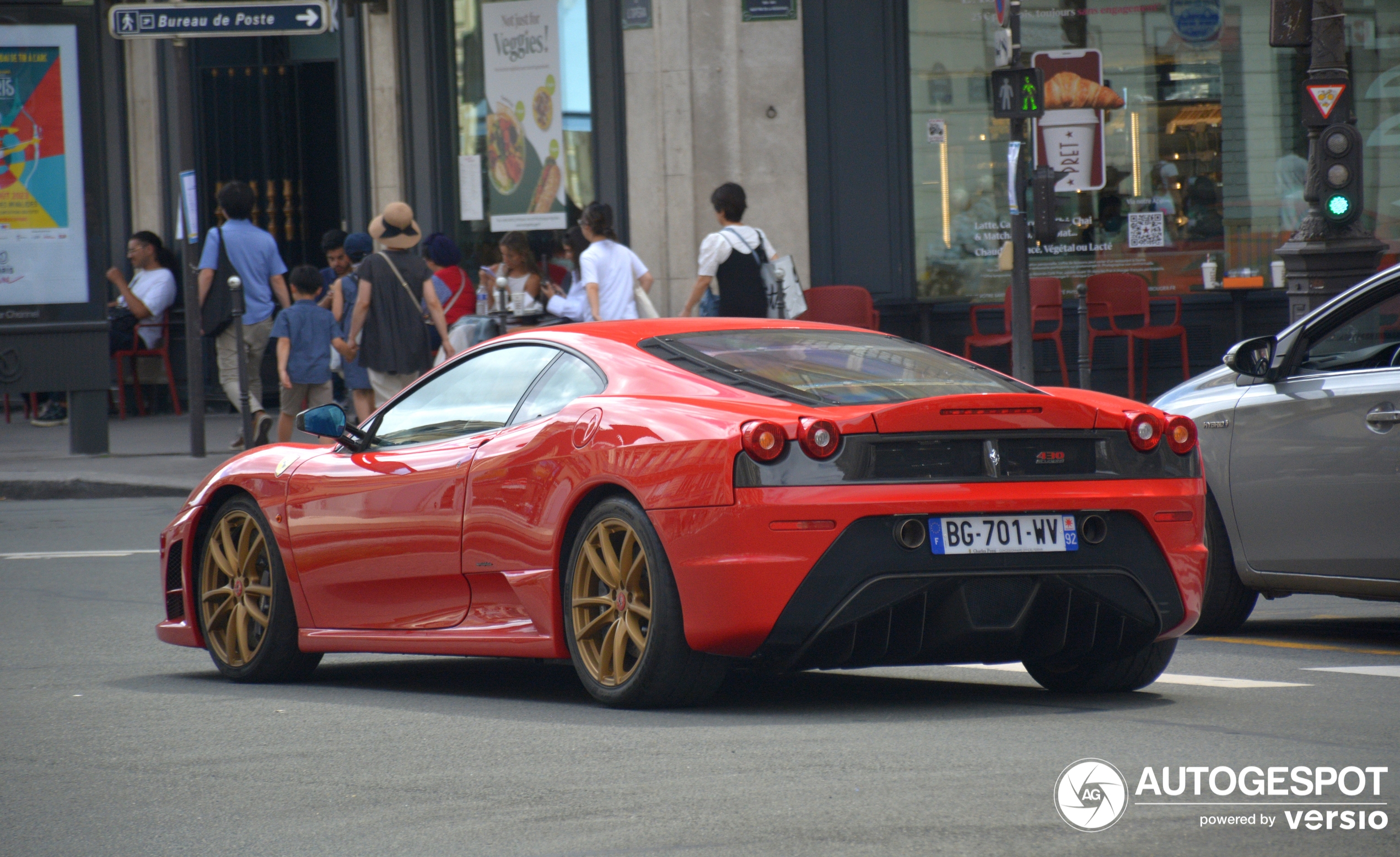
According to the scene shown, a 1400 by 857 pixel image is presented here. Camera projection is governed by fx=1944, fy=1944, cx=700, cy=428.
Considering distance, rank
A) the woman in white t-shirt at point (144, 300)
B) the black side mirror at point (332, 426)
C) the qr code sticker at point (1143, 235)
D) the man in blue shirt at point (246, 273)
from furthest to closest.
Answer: the woman in white t-shirt at point (144, 300) → the qr code sticker at point (1143, 235) → the man in blue shirt at point (246, 273) → the black side mirror at point (332, 426)

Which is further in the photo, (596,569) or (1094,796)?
(596,569)

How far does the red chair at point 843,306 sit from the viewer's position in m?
17.8

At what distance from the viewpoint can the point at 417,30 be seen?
65.1ft

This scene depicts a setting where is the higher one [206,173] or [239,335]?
[206,173]

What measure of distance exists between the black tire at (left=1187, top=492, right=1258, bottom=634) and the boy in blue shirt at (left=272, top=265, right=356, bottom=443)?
8.54 metres

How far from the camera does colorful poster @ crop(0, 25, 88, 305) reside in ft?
54.9

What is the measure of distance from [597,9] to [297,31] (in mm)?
4434

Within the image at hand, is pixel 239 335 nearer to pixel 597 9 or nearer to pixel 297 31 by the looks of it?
pixel 297 31

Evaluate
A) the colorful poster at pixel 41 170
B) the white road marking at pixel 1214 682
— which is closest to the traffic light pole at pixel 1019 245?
the white road marking at pixel 1214 682

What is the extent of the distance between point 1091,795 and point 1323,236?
835 centimetres

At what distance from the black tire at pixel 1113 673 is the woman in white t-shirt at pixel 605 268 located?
325 inches

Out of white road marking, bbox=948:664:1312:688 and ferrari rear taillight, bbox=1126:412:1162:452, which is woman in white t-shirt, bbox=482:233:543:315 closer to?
white road marking, bbox=948:664:1312:688

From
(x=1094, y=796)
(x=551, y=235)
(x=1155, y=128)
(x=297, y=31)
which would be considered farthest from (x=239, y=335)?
(x=1094, y=796)

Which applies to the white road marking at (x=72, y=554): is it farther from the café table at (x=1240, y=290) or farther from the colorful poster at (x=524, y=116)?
the café table at (x=1240, y=290)
